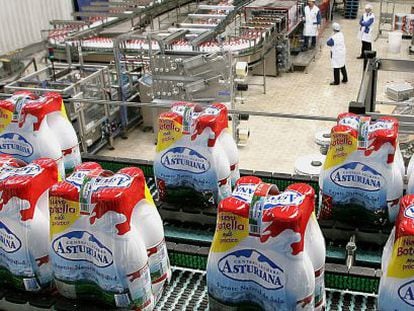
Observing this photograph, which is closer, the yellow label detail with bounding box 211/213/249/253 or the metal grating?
the yellow label detail with bounding box 211/213/249/253

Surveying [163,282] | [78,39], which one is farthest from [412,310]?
[78,39]

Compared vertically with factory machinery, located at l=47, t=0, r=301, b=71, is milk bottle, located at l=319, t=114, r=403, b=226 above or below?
above

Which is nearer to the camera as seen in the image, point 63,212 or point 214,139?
point 63,212

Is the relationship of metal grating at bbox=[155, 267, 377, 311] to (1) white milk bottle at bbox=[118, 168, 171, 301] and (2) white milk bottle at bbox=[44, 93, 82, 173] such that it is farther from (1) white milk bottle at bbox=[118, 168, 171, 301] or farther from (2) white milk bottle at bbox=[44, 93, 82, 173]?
(2) white milk bottle at bbox=[44, 93, 82, 173]

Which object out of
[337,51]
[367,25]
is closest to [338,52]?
[337,51]

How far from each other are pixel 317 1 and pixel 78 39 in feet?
19.1

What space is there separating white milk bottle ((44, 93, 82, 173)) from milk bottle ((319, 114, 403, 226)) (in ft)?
4.71

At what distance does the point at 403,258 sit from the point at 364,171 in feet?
2.60

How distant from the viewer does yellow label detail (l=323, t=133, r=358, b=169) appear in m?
2.63

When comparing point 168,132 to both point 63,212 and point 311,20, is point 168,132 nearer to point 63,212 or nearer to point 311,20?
point 63,212

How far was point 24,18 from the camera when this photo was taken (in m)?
11.9

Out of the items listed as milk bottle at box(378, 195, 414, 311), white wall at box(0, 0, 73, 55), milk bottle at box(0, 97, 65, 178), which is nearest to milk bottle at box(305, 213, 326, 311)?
milk bottle at box(378, 195, 414, 311)

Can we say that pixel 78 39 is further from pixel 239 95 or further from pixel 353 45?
pixel 353 45

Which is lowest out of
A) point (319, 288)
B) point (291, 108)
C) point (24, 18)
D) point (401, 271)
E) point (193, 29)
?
point (291, 108)
